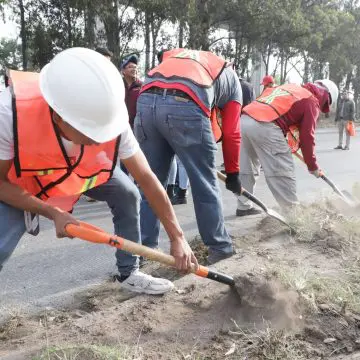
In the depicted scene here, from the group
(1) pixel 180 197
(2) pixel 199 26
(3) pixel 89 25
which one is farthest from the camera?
(2) pixel 199 26

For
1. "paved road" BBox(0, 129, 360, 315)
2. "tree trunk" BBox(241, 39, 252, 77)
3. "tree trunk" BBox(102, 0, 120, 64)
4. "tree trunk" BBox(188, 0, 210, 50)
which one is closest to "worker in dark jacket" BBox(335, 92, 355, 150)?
"tree trunk" BBox(188, 0, 210, 50)

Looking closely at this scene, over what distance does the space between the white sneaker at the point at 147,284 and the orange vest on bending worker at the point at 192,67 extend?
1.25m

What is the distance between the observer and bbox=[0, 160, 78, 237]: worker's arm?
225cm

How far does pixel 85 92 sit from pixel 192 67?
152 centimetres

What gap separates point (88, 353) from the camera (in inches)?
88.4

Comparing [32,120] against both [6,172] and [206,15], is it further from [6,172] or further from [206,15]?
[206,15]

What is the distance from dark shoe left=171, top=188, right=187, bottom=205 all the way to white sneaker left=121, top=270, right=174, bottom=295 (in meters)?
3.02

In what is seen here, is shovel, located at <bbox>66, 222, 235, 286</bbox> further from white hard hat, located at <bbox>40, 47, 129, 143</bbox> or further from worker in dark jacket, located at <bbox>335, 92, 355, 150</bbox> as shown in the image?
worker in dark jacket, located at <bbox>335, 92, 355, 150</bbox>

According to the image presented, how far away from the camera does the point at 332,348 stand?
2477 millimetres

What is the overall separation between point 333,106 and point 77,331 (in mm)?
3742

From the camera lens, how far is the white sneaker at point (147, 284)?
3062mm

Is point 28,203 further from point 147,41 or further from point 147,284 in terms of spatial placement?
point 147,41

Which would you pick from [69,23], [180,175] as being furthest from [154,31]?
[180,175]

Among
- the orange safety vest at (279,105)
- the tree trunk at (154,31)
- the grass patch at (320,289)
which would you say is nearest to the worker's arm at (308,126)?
the orange safety vest at (279,105)
